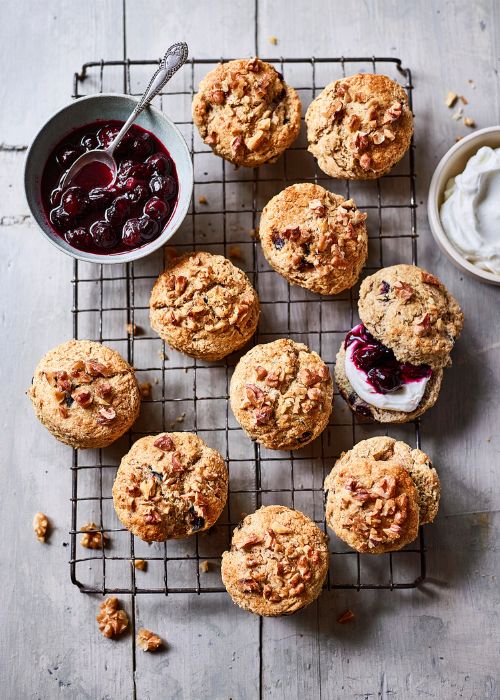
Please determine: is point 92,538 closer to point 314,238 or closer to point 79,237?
Result: point 79,237

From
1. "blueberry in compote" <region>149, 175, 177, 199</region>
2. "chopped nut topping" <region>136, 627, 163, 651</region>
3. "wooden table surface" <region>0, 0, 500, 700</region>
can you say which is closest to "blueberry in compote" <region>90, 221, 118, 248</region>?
"blueberry in compote" <region>149, 175, 177, 199</region>

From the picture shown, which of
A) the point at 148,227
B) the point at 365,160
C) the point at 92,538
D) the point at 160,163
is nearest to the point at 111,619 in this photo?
the point at 92,538

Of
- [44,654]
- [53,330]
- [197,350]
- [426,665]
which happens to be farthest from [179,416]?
[426,665]

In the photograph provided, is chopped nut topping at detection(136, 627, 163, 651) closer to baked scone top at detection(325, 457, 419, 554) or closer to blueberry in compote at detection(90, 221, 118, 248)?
baked scone top at detection(325, 457, 419, 554)

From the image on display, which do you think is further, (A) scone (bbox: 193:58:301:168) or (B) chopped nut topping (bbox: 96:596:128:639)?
(B) chopped nut topping (bbox: 96:596:128:639)

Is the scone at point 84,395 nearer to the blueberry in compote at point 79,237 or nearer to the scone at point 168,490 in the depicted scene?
the scone at point 168,490

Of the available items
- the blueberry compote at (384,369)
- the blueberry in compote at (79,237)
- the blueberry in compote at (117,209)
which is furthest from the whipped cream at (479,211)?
the blueberry in compote at (79,237)
